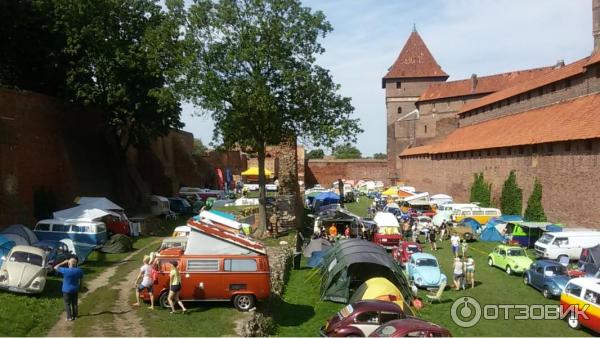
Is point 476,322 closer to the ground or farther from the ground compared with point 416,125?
closer to the ground

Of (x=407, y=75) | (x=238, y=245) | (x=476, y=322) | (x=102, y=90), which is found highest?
(x=407, y=75)

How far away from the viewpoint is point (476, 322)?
1448 centimetres

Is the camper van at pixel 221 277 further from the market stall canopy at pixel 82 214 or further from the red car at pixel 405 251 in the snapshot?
the market stall canopy at pixel 82 214

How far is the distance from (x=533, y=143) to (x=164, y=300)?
84.7 ft

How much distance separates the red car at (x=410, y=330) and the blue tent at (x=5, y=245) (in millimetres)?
12041

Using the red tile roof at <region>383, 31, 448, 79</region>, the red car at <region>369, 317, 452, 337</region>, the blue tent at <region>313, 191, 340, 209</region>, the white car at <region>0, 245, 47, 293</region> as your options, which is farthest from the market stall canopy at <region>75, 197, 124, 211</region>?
the red tile roof at <region>383, 31, 448, 79</region>

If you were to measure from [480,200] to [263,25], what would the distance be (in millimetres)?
23728

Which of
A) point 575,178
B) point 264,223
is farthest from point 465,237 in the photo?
point 264,223

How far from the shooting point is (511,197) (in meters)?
34.9

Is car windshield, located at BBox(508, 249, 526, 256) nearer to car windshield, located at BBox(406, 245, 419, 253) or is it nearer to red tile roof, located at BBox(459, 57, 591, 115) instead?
car windshield, located at BBox(406, 245, 419, 253)

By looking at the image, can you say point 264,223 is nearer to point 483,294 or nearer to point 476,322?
point 483,294

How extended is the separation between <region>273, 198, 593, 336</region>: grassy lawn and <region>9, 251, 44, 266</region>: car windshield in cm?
630

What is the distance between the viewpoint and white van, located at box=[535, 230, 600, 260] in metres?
21.4

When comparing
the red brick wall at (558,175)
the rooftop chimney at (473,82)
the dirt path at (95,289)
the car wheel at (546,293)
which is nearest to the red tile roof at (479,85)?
the rooftop chimney at (473,82)
